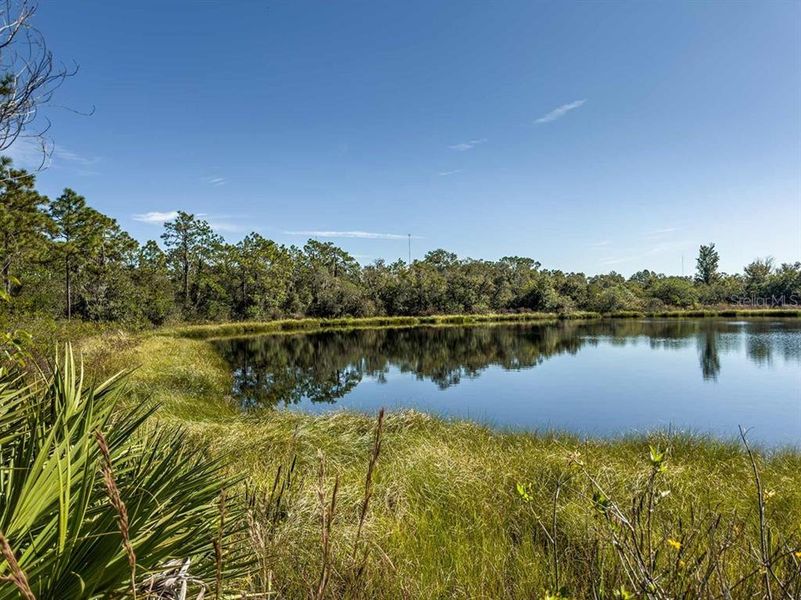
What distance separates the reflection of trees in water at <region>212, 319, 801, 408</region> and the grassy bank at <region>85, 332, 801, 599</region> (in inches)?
296

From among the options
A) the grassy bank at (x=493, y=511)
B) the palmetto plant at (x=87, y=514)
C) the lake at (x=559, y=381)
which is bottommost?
the lake at (x=559, y=381)

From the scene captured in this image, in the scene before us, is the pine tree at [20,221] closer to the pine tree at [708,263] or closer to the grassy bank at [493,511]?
the grassy bank at [493,511]

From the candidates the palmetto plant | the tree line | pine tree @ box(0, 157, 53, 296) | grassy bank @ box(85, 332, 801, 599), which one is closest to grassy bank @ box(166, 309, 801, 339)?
the tree line

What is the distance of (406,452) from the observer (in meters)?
6.61

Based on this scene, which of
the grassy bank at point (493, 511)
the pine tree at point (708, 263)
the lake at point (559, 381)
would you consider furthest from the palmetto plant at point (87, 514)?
the pine tree at point (708, 263)

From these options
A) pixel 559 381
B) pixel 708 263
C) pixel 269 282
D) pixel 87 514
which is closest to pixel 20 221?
pixel 87 514

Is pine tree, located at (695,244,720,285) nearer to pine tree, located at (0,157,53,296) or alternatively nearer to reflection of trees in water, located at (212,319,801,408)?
reflection of trees in water, located at (212,319,801,408)

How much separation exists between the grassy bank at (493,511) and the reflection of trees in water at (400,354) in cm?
752

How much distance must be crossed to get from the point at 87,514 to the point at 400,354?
79.1 feet

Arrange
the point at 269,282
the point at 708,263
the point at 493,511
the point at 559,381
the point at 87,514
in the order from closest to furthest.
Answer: the point at 87,514
the point at 493,511
the point at 559,381
the point at 269,282
the point at 708,263

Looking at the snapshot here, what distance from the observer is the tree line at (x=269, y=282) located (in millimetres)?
25547

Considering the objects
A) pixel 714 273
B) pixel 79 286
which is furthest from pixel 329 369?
pixel 714 273

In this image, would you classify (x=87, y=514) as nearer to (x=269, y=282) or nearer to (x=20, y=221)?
(x=20, y=221)

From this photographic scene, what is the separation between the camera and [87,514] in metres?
1.62
